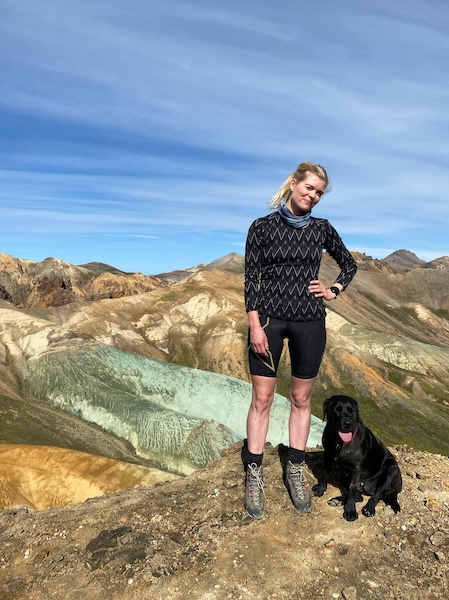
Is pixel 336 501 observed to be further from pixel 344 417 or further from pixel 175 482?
pixel 175 482

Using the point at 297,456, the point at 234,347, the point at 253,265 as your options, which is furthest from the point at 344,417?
the point at 234,347

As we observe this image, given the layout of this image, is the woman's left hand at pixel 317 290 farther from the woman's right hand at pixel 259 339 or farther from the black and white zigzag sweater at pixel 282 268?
the woman's right hand at pixel 259 339

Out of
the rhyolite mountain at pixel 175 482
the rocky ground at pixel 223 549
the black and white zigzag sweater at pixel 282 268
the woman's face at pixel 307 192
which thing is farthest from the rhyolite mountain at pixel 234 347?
the woman's face at pixel 307 192

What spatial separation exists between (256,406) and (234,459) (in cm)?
264

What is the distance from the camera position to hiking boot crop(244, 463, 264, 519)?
22.0ft

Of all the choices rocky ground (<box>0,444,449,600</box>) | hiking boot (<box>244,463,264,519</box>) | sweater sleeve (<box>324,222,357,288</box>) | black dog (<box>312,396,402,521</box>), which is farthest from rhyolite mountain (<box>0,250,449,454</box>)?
sweater sleeve (<box>324,222,357,288</box>)

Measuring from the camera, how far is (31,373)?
5862 cm

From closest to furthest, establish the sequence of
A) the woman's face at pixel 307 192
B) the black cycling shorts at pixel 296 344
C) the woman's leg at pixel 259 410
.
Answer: the woman's face at pixel 307 192 < the black cycling shorts at pixel 296 344 < the woman's leg at pixel 259 410

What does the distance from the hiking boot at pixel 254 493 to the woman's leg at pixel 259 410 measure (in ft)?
1.04

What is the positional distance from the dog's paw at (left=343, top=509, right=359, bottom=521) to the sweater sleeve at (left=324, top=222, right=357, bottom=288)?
3465 mm

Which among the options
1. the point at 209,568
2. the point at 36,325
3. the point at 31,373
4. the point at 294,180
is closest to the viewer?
the point at 209,568

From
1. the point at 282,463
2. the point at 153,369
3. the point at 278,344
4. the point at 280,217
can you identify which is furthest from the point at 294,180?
the point at 153,369

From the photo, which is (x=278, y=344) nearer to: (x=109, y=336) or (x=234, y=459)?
(x=234, y=459)

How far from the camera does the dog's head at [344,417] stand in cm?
663
